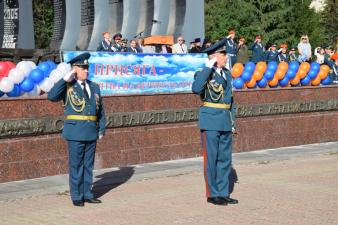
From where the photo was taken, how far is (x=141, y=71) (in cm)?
1410

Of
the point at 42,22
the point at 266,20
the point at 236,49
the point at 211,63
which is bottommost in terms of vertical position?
the point at 211,63

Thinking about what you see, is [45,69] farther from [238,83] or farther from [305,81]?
[305,81]

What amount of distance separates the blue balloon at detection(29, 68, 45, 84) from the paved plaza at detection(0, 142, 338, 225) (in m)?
1.67

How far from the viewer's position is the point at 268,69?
1666 cm

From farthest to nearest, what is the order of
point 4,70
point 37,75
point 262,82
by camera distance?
point 262,82, point 37,75, point 4,70

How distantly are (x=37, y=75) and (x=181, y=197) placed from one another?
12.6 feet

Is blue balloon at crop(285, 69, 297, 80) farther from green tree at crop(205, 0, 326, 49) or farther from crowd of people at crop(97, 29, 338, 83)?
green tree at crop(205, 0, 326, 49)

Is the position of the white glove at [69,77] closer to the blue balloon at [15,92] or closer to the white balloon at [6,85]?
the white balloon at [6,85]

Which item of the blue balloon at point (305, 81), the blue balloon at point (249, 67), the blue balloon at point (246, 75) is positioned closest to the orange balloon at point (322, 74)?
the blue balloon at point (305, 81)

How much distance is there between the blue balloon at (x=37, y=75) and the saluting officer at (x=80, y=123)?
10.5ft

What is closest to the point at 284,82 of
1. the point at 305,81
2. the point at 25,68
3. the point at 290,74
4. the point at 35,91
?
the point at 290,74

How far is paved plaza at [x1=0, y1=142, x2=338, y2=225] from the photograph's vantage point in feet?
27.8

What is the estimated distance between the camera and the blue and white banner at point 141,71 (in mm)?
13453

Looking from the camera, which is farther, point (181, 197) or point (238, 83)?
point (238, 83)
